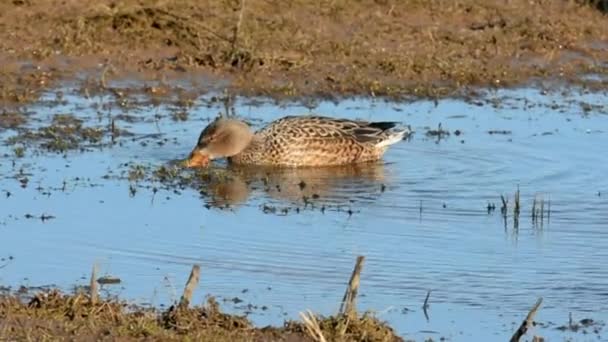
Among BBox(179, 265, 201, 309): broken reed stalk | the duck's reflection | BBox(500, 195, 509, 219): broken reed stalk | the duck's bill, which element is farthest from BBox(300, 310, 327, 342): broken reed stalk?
the duck's bill

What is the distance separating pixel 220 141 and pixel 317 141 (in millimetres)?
696

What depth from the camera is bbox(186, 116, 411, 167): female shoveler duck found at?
12.3 meters

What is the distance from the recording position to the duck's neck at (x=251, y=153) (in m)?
12.4

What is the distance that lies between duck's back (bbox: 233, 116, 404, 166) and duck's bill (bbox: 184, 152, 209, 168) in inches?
13.2

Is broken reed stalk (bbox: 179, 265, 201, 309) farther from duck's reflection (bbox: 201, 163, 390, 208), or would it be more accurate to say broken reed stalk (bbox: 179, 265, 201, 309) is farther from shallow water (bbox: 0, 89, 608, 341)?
duck's reflection (bbox: 201, 163, 390, 208)

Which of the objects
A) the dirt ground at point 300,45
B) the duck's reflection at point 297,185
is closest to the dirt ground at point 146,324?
the duck's reflection at point 297,185

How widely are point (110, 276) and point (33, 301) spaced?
3.92 ft

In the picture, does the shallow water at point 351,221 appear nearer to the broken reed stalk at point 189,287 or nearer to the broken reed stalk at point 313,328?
the broken reed stalk at point 189,287

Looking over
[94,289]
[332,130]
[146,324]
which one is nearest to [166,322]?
[146,324]

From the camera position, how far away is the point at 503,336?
7980 millimetres

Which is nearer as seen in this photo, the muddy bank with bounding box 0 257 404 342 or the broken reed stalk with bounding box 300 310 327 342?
the broken reed stalk with bounding box 300 310 327 342

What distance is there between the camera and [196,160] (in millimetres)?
12203

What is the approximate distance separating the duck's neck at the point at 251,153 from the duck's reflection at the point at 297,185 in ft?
0.22

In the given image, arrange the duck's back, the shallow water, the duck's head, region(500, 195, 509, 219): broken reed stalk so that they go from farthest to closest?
Result: the duck's back, the duck's head, region(500, 195, 509, 219): broken reed stalk, the shallow water
